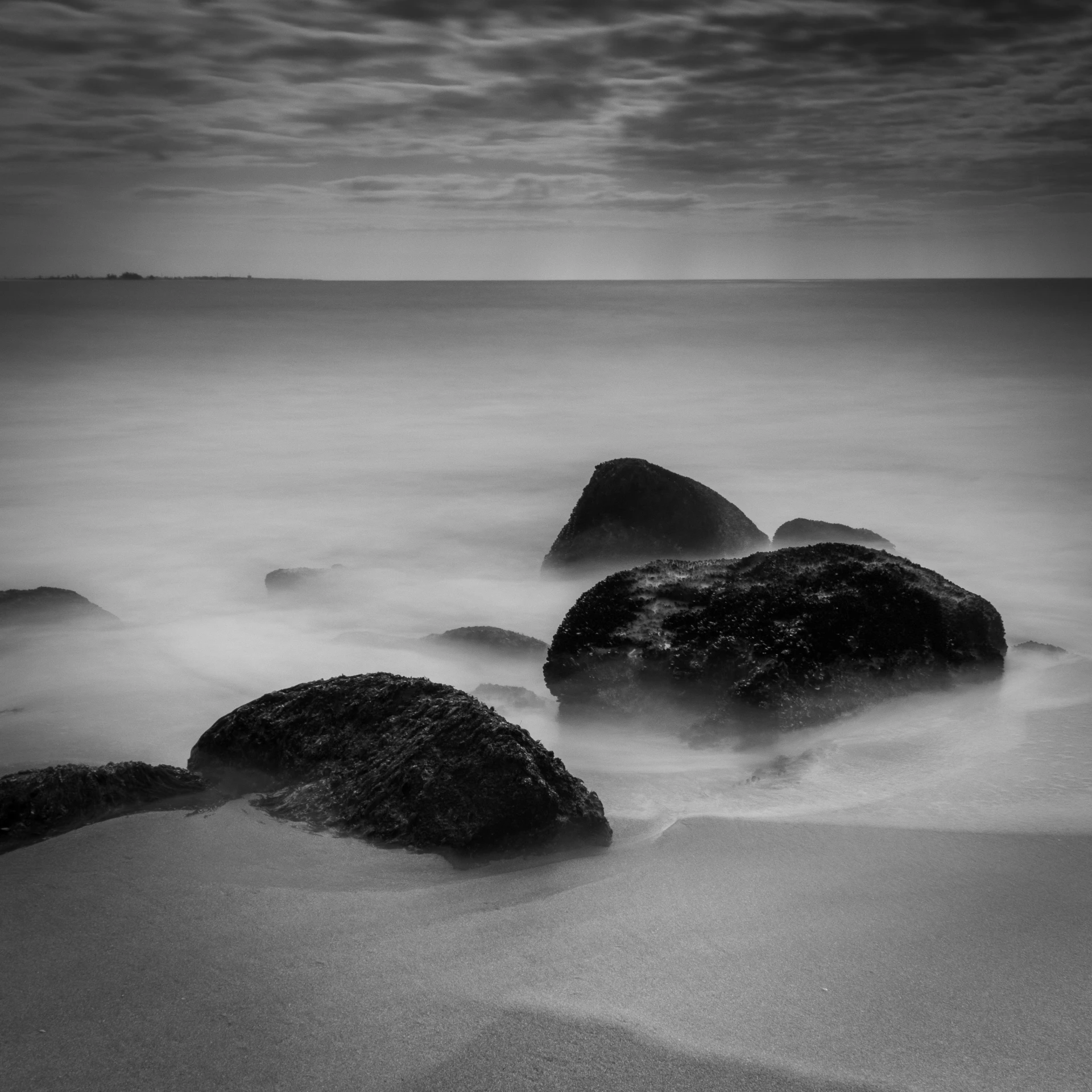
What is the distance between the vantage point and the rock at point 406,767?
2.94 meters

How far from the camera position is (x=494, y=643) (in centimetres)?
548

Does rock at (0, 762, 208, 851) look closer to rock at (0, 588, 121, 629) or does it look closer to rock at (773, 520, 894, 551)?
rock at (0, 588, 121, 629)

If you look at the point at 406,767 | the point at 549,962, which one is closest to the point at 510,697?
the point at 406,767

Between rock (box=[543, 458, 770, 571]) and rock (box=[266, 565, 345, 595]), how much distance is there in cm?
190

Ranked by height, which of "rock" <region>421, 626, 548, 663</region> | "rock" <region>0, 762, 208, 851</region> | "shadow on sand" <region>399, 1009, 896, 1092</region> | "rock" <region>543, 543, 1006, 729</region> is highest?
"rock" <region>543, 543, 1006, 729</region>

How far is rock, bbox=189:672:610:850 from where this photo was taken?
2.94 m

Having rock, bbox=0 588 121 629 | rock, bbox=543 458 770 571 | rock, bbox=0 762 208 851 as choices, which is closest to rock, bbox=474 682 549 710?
rock, bbox=0 762 208 851

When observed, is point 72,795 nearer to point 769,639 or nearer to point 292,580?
point 769,639

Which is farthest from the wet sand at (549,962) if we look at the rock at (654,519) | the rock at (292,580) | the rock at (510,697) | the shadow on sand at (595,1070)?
the rock at (292,580)

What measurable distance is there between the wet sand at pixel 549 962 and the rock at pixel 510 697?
1.46 meters

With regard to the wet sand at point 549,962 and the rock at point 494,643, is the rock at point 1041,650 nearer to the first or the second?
the wet sand at point 549,962

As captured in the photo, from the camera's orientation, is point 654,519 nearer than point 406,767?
No

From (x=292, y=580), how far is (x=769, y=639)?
4.07 meters

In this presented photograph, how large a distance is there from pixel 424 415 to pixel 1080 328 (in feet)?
82.1
